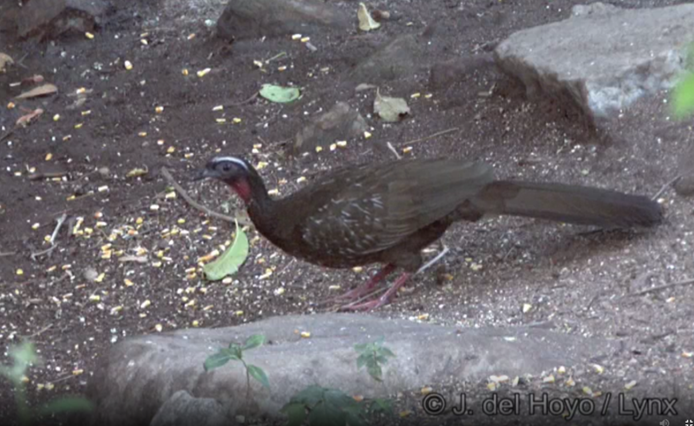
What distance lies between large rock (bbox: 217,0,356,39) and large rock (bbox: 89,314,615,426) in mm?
4413

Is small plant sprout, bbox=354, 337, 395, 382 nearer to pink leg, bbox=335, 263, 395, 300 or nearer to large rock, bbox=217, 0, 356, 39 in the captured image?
pink leg, bbox=335, 263, 395, 300

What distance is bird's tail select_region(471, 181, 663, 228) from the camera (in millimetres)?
5480

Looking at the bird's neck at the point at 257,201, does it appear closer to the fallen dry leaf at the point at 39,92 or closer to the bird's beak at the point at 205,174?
the bird's beak at the point at 205,174

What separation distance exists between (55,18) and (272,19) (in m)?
1.75

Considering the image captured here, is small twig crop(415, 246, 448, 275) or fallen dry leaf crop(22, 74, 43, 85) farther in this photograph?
fallen dry leaf crop(22, 74, 43, 85)

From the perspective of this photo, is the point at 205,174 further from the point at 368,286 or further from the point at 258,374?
the point at 258,374

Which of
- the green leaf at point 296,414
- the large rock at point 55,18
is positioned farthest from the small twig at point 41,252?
the green leaf at point 296,414

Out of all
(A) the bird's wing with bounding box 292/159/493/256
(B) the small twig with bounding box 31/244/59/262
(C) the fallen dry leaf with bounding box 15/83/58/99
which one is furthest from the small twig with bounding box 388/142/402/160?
(C) the fallen dry leaf with bounding box 15/83/58/99

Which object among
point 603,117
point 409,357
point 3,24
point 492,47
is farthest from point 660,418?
point 3,24

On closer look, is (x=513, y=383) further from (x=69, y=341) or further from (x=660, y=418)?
(x=69, y=341)

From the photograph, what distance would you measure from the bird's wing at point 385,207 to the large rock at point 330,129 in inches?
64.7

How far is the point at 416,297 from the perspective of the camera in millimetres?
5867

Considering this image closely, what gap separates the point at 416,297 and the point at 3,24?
517 centimetres

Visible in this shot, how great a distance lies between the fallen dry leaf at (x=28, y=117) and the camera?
8.32 meters
